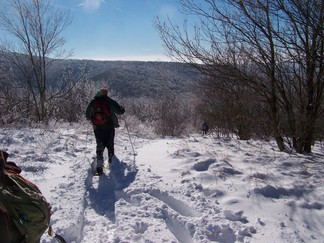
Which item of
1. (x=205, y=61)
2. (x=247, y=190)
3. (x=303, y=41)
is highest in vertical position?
(x=303, y=41)

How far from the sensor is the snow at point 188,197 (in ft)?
12.0

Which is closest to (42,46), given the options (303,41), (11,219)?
(303,41)

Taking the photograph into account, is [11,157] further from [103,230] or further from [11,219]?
[11,219]

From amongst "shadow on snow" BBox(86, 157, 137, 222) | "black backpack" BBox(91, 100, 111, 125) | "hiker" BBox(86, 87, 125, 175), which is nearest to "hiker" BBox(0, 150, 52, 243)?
Answer: "shadow on snow" BBox(86, 157, 137, 222)

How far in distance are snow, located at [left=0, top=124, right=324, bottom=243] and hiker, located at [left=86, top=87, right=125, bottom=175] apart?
53cm

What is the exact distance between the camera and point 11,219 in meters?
1.91

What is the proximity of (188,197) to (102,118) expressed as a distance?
9.76 feet

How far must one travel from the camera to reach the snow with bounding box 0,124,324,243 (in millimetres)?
3652

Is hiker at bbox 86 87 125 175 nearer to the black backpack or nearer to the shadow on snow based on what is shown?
the black backpack

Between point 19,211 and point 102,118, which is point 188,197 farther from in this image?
point 19,211

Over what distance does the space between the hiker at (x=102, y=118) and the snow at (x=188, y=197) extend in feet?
1.75

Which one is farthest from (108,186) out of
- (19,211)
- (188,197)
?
(19,211)

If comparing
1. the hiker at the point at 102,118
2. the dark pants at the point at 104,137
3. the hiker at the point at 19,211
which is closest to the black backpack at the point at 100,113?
the hiker at the point at 102,118

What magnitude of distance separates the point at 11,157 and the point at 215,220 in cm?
540
